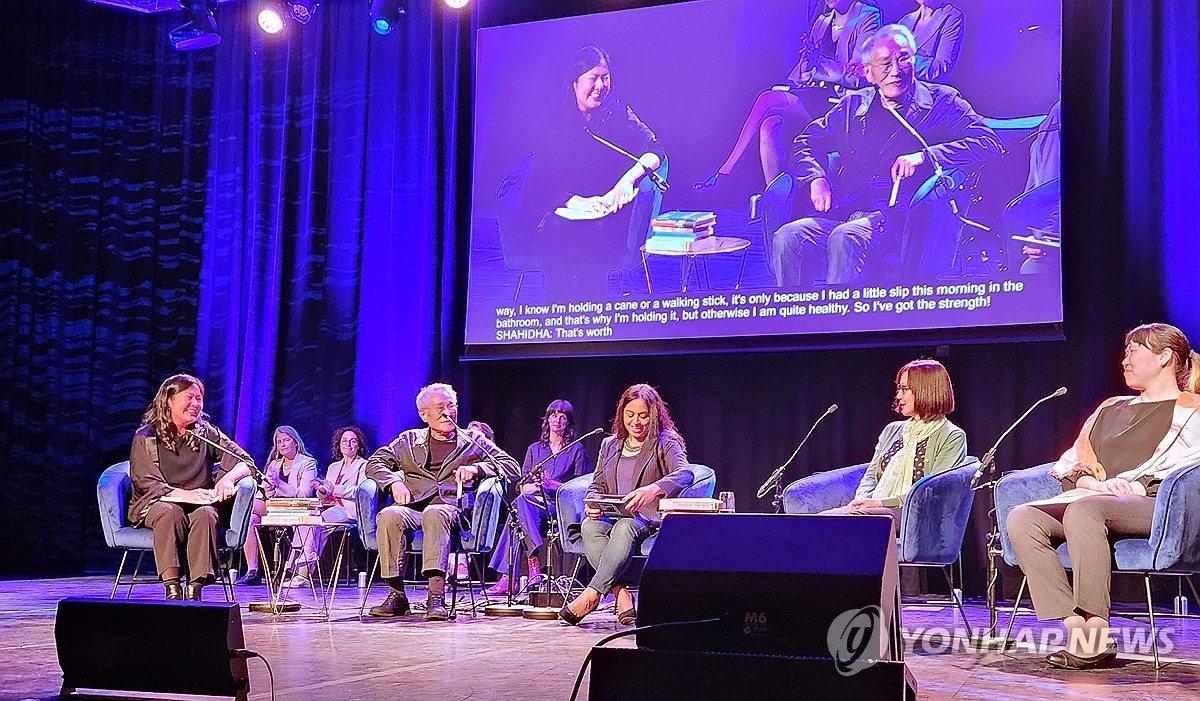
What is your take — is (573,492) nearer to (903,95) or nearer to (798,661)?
(903,95)

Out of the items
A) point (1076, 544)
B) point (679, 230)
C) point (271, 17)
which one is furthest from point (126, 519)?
point (1076, 544)

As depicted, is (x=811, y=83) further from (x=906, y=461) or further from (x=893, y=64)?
(x=906, y=461)

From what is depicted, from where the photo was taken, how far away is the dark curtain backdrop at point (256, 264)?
7371 millimetres

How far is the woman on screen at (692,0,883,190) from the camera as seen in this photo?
6566 millimetres

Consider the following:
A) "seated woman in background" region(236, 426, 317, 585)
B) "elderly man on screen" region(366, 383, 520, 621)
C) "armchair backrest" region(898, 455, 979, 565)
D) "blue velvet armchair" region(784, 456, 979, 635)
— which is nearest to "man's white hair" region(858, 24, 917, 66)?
"blue velvet armchair" region(784, 456, 979, 635)

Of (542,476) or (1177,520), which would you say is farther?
(542,476)

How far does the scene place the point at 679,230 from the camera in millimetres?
6816

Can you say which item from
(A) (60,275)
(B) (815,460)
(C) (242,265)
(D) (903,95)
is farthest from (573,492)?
(A) (60,275)

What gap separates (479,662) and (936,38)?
14.1 ft

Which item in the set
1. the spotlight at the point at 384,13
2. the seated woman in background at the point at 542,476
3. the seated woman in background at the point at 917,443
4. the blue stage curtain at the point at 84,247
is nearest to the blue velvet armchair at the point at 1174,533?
the seated woman in background at the point at 917,443

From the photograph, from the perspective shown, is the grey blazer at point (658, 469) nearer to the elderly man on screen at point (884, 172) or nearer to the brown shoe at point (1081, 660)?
the elderly man on screen at point (884, 172)

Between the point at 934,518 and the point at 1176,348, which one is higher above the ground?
the point at 1176,348

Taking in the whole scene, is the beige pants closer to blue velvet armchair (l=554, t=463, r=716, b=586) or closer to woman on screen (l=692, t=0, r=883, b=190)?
blue velvet armchair (l=554, t=463, r=716, b=586)

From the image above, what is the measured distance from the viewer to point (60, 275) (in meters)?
8.28
